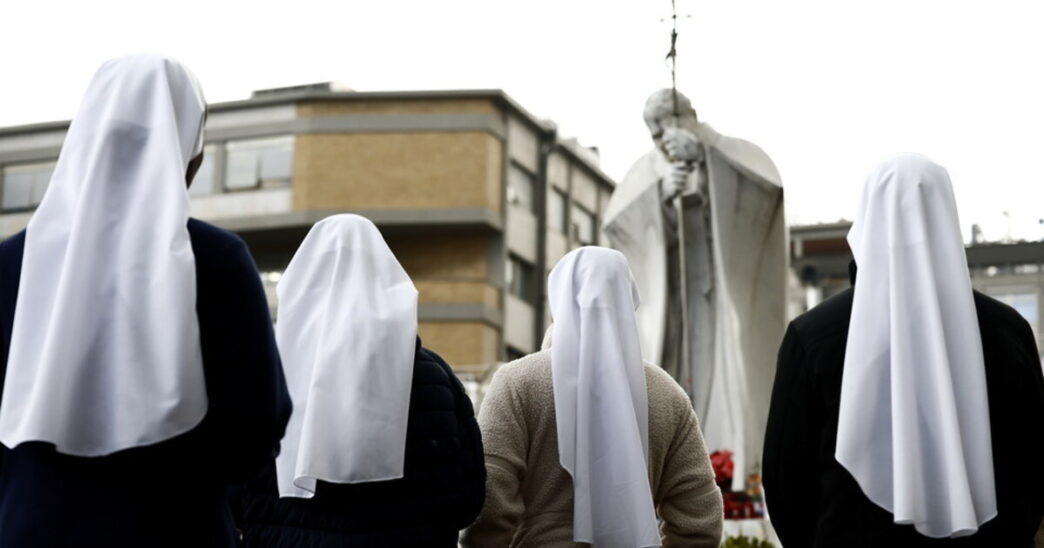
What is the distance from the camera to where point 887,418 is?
3.78 meters

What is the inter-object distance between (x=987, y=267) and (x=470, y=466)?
49101mm

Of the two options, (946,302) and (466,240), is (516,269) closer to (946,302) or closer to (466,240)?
(466,240)

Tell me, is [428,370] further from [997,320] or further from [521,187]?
[521,187]

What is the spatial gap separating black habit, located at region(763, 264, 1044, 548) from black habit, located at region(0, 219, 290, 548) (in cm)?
124

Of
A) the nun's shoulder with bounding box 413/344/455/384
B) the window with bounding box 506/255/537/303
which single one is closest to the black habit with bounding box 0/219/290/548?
the nun's shoulder with bounding box 413/344/455/384

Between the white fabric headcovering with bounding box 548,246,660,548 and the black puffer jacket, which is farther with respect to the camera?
the white fabric headcovering with bounding box 548,246,660,548

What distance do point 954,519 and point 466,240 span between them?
146 ft

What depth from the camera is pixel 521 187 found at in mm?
49688

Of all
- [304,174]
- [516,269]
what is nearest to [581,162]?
[516,269]

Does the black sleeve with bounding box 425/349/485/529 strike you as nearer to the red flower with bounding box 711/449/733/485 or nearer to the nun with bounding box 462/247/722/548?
the nun with bounding box 462/247/722/548

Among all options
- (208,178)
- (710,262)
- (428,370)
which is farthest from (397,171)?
(428,370)

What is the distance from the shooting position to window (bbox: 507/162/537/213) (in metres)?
48.8

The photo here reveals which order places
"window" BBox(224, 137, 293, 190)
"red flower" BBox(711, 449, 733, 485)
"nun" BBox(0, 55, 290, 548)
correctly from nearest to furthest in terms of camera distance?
"nun" BBox(0, 55, 290, 548), "red flower" BBox(711, 449, 733, 485), "window" BBox(224, 137, 293, 190)

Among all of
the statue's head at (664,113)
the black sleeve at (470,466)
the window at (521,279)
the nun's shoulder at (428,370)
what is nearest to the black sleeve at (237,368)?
the black sleeve at (470,466)
